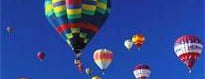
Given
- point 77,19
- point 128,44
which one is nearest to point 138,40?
point 128,44

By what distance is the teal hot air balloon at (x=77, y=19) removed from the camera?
48.4 metres

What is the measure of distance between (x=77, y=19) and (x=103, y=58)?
1049 centimetres

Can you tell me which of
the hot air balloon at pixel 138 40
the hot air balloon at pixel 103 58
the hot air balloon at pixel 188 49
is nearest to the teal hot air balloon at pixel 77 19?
the hot air balloon at pixel 188 49

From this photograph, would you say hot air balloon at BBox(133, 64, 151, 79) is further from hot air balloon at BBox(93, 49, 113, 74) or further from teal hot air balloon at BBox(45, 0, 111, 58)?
teal hot air balloon at BBox(45, 0, 111, 58)

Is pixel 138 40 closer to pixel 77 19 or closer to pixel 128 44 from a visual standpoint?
pixel 128 44

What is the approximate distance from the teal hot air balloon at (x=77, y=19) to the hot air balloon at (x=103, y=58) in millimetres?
8919

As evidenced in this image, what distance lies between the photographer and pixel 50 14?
49750 millimetres

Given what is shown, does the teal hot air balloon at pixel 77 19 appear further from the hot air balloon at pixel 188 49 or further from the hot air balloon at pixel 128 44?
the hot air balloon at pixel 128 44

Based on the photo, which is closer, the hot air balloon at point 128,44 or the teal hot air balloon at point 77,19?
the teal hot air balloon at point 77,19

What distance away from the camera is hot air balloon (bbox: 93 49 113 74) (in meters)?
57.9

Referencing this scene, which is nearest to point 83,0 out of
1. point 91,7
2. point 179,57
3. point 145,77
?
point 91,7

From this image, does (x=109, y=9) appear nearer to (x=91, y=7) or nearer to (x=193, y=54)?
(x=91, y=7)

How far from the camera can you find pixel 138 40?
214 feet

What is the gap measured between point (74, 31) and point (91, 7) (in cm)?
163
